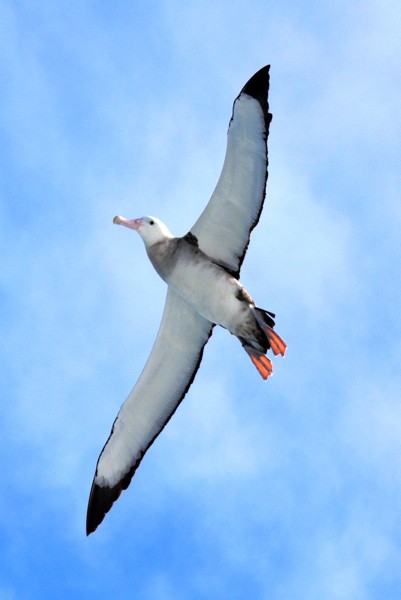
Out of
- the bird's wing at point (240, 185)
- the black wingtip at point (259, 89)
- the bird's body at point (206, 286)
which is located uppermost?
the black wingtip at point (259, 89)

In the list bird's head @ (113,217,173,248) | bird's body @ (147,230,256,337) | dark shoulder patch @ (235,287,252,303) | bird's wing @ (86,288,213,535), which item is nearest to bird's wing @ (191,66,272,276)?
bird's body @ (147,230,256,337)

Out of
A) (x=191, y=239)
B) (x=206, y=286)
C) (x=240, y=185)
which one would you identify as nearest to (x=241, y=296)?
(x=206, y=286)

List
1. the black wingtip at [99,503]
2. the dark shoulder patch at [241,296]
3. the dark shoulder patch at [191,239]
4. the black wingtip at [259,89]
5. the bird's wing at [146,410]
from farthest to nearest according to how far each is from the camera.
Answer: the black wingtip at [99,503]
the bird's wing at [146,410]
the dark shoulder patch at [191,239]
the dark shoulder patch at [241,296]
the black wingtip at [259,89]

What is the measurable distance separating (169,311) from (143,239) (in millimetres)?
1083

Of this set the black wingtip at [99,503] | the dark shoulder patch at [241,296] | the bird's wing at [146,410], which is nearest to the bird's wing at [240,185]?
the dark shoulder patch at [241,296]

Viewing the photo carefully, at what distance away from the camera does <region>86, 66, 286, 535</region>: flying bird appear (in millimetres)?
13078

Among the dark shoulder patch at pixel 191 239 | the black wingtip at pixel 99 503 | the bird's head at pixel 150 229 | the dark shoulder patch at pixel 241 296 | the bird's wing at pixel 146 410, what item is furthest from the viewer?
the black wingtip at pixel 99 503

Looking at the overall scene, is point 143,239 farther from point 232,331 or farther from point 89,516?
point 89,516

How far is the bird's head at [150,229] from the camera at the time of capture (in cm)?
1392

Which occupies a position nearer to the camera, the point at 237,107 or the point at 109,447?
the point at 237,107

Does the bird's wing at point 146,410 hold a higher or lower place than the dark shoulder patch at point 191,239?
lower

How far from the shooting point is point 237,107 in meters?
12.9

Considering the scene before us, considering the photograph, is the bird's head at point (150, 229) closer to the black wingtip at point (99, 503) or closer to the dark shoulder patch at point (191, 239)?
the dark shoulder patch at point (191, 239)

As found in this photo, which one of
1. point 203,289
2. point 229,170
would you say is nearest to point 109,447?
point 203,289
